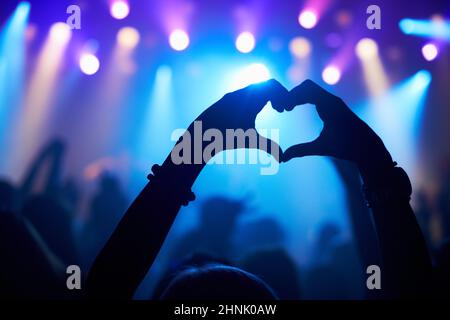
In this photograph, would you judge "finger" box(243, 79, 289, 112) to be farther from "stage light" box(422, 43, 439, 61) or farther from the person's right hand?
"stage light" box(422, 43, 439, 61)

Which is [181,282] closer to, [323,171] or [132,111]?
[132,111]

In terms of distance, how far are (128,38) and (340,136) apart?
5737 millimetres

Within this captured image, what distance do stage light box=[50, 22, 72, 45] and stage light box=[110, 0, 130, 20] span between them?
823mm

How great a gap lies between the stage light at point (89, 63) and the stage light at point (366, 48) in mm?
4456

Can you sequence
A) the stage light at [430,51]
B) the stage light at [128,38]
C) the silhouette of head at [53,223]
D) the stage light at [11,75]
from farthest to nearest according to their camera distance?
the stage light at [128,38]
the stage light at [430,51]
the stage light at [11,75]
the silhouette of head at [53,223]

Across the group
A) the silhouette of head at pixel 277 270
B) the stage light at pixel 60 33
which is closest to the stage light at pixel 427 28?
the silhouette of head at pixel 277 270

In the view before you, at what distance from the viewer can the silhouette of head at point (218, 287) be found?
0.87 m

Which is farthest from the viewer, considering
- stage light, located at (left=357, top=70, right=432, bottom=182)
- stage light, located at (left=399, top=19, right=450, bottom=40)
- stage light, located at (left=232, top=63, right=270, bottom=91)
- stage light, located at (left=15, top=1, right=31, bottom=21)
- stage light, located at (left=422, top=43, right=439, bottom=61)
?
stage light, located at (left=357, top=70, right=432, bottom=182)

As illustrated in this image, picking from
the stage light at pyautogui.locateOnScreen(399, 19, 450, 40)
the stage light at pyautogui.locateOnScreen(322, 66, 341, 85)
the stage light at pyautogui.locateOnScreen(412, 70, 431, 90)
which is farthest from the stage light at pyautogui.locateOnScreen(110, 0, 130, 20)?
the stage light at pyautogui.locateOnScreen(412, 70, 431, 90)

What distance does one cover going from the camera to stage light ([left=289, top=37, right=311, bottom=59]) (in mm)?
5949

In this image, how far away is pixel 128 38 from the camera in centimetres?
582

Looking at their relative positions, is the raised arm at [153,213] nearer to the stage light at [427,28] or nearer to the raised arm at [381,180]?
the raised arm at [381,180]

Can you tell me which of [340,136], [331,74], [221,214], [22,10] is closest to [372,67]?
[331,74]

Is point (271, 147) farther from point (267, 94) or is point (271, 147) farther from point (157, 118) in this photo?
point (157, 118)
